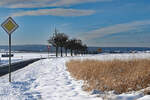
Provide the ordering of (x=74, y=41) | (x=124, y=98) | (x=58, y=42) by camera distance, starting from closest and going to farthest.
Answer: (x=124, y=98) → (x=58, y=42) → (x=74, y=41)

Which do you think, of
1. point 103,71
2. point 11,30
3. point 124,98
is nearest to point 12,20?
point 11,30

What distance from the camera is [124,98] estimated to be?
4.82 metres

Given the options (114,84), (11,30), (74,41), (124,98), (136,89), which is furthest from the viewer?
(74,41)

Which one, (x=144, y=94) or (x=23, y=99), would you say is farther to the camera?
(x=23, y=99)

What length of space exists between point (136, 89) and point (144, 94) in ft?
2.32

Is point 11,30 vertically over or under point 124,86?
over

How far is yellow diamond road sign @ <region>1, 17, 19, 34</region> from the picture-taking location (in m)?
10.1

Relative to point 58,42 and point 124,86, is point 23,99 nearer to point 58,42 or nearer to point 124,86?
point 124,86

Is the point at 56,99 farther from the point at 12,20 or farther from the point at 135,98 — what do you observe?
the point at 12,20

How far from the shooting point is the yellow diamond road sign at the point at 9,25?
10.1 metres

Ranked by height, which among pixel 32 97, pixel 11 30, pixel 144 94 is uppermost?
pixel 11 30

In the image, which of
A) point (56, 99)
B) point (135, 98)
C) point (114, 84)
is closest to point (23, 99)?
point (56, 99)

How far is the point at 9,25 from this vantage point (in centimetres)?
1012

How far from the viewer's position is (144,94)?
5078 mm
